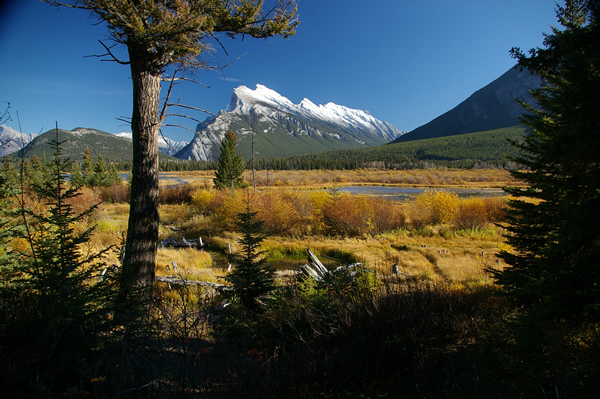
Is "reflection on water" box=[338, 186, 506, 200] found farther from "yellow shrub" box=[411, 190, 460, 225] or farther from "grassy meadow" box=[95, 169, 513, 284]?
"grassy meadow" box=[95, 169, 513, 284]

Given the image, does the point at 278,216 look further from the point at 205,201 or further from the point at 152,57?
the point at 152,57

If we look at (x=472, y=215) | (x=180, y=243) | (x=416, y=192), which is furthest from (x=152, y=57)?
(x=416, y=192)

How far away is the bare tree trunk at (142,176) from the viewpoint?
4828mm

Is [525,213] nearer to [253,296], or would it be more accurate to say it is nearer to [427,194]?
[253,296]

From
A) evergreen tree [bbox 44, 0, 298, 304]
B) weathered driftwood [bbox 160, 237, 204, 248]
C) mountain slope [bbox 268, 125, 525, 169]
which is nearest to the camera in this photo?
evergreen tree [bbox 44, 0, 298, 304]

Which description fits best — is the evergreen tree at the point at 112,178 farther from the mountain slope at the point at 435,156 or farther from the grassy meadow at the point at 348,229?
the mountain slope at the point at 435,156

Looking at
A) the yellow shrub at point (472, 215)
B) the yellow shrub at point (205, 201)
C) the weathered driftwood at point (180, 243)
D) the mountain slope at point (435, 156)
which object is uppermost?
the mountain slope at point (435, 156)

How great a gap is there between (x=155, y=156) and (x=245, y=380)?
4112 millimetres

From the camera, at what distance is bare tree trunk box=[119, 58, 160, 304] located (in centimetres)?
483

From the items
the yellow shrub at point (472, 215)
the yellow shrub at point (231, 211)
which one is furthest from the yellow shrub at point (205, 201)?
the yellow shrub at point (472, 215)

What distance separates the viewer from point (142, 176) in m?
4.87

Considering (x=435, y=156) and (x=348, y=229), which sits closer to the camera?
(x=348, y=229)

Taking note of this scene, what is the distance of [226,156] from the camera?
33.6 metres

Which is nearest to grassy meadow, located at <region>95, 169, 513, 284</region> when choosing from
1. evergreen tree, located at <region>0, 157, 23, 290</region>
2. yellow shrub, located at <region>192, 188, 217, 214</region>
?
yellow shrub, located at <region>192, 188, 217, 214</region>
